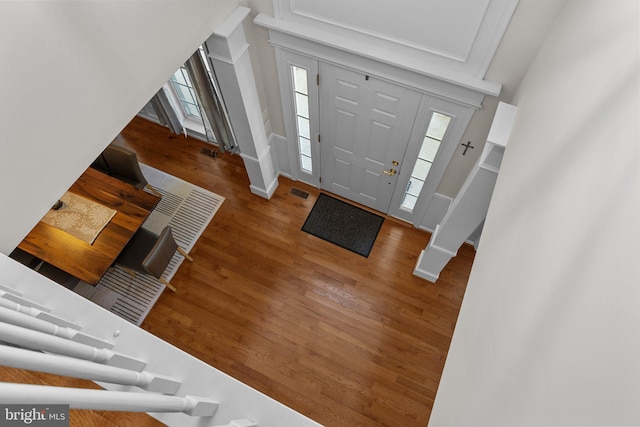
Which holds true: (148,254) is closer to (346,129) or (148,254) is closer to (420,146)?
(346,129)

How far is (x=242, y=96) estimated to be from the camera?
10.8 ft

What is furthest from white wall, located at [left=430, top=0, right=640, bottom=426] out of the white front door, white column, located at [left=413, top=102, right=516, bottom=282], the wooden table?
the wooden table

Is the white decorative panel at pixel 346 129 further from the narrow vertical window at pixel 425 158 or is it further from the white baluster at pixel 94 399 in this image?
the white baluster at pixel 94 399

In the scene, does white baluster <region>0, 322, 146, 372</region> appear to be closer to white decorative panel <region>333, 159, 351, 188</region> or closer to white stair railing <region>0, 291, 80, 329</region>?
white stair railing <region>0, 291, 80, 329</region>

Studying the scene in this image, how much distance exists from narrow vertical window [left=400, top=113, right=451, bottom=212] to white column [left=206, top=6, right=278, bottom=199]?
5.36ft

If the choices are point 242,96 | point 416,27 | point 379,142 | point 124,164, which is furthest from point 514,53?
point 124,164

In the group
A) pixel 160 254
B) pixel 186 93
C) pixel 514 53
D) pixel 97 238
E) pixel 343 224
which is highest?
pixel 186 93

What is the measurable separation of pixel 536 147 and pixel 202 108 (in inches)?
155

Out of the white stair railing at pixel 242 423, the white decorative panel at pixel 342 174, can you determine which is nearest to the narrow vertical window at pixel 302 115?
the white decorative panel at pixel 342 174

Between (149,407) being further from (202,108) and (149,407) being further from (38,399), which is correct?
(202,108)

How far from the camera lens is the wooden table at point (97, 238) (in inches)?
130

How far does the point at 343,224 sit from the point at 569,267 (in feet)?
11.8

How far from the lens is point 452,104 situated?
2818 mm

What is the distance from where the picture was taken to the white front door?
10.0 ft
